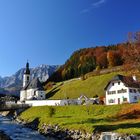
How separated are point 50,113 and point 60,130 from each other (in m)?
30.4

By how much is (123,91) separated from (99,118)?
2932cm

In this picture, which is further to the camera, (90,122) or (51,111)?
(51,111)

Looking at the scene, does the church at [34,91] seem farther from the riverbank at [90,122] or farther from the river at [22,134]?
the river at [22,134]

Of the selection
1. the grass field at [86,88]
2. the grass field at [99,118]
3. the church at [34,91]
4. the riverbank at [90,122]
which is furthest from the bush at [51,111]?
the church at [34,91]

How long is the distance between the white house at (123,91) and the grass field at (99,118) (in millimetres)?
15704

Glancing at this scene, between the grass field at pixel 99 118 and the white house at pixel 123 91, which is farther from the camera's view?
the white house at pixel 123 91

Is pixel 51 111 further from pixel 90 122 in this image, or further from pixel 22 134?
pixel 90 122

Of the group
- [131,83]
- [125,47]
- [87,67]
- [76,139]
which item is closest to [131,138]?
[76,139]

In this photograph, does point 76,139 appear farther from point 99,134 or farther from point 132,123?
point 132,123

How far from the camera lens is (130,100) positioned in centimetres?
8612

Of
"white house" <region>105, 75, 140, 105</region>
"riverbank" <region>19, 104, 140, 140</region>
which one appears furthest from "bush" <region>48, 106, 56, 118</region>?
"white house" <region>105, 75, 140, 105</region>

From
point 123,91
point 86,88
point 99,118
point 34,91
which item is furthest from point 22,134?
point 34,91

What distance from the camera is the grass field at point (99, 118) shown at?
46062mm

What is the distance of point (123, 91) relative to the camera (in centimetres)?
8750
